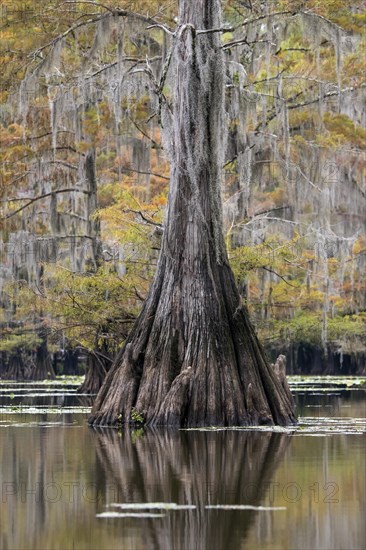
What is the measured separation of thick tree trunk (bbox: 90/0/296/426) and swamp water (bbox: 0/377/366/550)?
664 millimetres

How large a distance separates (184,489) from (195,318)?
654cm

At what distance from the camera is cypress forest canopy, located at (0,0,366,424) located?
15062 mm

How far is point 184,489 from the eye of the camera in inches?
330

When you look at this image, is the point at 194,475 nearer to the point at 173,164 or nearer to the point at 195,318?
the point at 195,318

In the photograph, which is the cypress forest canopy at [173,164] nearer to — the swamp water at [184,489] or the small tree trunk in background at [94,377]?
the small tree trunk in background at [94,377]

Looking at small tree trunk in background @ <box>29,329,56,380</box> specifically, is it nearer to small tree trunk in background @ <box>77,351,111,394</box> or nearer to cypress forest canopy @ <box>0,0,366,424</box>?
cypress forest canopy @ <box>0,0,366,424</box>

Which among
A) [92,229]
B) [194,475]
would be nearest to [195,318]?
[194,475]

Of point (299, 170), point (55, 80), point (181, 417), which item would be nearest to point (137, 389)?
point (181, 417)

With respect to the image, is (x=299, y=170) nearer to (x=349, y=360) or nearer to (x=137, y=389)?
(x=137, y=389)

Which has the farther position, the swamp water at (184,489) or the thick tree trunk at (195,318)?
the thick tree trunk at (195,318)

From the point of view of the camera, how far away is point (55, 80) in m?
24.4

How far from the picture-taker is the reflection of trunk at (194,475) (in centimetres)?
667

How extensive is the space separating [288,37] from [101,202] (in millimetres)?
6889

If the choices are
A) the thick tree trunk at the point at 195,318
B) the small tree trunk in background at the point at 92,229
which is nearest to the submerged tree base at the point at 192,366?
the thick tree trunk at the point at 195,318
